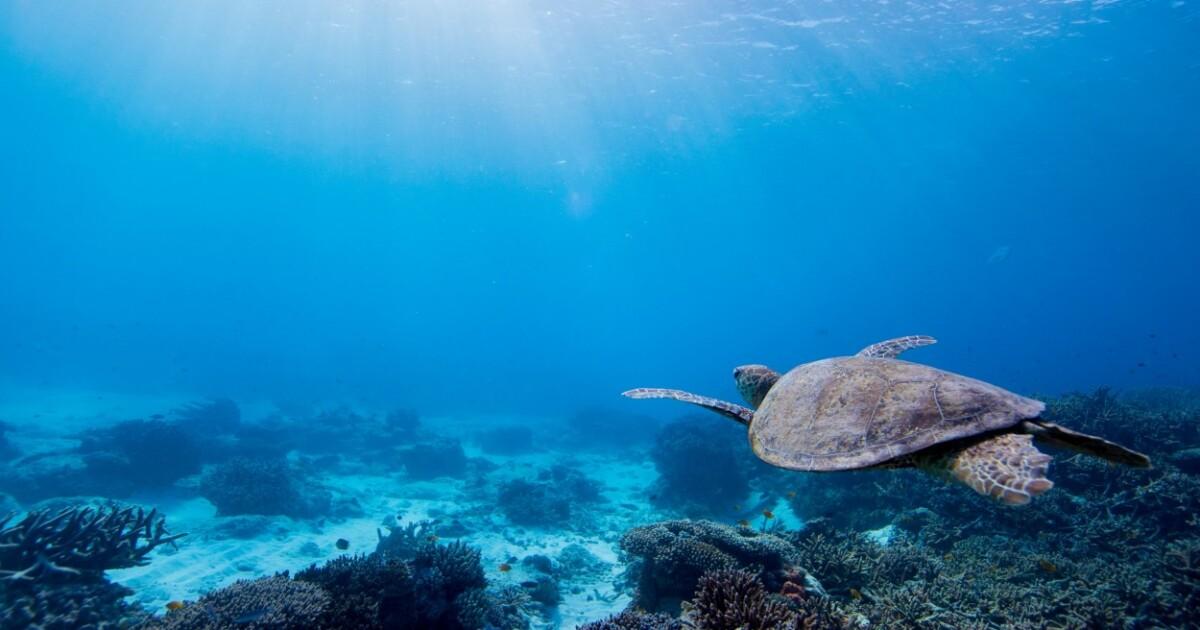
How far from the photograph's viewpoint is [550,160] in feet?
173

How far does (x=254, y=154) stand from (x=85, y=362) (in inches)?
1272

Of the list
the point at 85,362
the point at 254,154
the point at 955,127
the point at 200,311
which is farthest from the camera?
the point at 200,311

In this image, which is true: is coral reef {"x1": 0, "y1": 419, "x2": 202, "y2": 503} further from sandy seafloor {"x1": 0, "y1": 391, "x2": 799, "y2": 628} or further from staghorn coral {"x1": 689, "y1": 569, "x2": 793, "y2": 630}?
staghorn coral {"x1": 689, "y1": 569, "x2": 793, "y2": 630}

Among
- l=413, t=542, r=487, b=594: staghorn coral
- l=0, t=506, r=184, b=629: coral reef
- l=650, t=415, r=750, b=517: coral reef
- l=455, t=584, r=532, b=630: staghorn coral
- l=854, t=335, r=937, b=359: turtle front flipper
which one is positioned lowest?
l=650, t=415, r=750, b=517: coral reef

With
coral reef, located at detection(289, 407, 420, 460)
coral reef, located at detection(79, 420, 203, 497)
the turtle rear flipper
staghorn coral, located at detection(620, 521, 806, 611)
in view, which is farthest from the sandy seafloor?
the turtle rear flipper

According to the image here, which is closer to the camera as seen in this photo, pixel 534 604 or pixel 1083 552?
pixel 1083 552

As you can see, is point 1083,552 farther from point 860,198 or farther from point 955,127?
point 860,198

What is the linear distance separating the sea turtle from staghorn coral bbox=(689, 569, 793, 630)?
129 centimetres

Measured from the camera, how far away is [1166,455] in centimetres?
934

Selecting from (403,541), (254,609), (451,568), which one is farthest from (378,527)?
(254,609)

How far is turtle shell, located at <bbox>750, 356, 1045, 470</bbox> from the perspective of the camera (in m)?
3.48

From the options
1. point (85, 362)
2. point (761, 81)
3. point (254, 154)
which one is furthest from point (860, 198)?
point (85, 362)

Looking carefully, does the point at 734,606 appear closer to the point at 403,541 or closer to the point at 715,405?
the point at 715,405

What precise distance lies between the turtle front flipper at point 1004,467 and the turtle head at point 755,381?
2.27 metres
